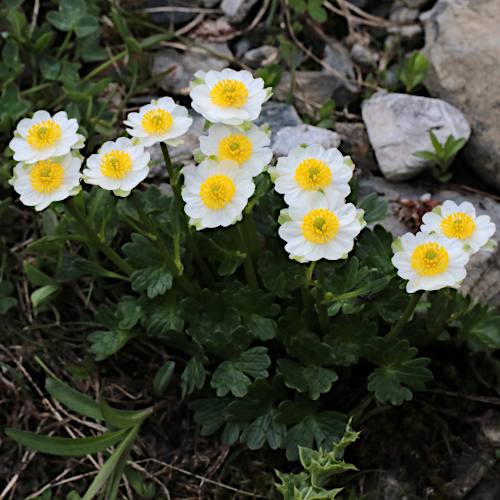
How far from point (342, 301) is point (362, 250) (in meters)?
0.28

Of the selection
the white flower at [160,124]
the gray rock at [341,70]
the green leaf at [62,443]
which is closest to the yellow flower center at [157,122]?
the white flower at [160,124]

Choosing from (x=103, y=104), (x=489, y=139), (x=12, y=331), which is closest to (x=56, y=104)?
(x=103, y=104)

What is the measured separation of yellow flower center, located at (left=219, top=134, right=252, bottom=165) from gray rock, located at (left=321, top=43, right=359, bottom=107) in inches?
61.4

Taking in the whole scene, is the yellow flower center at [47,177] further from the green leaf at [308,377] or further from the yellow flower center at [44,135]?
the green leaf at [308,377]

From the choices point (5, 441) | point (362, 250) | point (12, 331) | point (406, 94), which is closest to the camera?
point (362, 250)

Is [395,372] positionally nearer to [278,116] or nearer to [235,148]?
[235,148]

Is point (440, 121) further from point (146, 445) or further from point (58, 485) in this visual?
point (58, 485)

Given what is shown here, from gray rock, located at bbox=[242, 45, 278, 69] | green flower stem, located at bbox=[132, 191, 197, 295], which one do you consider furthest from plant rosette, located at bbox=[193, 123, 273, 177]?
gray rock, located at bbox=[242, 45, 278, 69]

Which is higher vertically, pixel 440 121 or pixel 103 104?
pixel 440 121

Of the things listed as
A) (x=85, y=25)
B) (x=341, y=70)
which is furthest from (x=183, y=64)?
(x=341, y=70)

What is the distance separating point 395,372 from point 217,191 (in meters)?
0.98

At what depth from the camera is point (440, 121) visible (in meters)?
2.82

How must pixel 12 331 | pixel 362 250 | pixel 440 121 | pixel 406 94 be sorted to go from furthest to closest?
1. pixel 406 94
2. pixel 440 121
3. pixel 12 331
4. pixel 362 250

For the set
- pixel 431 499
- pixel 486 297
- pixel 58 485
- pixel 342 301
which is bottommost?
pixel 58 485
